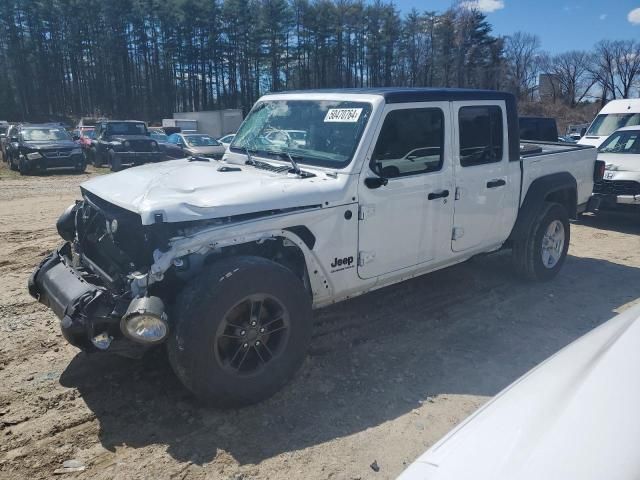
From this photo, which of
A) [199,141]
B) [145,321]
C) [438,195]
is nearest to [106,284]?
[145,321]

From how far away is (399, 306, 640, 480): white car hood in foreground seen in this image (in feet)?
4.90

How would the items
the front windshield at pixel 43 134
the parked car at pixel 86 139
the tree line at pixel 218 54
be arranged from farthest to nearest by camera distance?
1. the tree line at pixel 218 54
2. the parked car at pixel 86 139
3. the front windshield at pixel 43 134

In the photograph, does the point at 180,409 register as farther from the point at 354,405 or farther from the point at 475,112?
the point at 475,112

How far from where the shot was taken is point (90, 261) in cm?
374

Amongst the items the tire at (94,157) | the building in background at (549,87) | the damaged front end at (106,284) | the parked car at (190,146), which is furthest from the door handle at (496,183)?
the building in background at (549,87)

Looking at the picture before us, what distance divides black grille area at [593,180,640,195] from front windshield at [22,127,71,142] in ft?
59.0

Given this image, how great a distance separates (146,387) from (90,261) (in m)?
1.02

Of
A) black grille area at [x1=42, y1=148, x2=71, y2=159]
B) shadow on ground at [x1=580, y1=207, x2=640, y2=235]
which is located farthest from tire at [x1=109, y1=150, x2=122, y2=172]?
shadow on ground at [x1=580, y1=207, x2=640, y2=235]

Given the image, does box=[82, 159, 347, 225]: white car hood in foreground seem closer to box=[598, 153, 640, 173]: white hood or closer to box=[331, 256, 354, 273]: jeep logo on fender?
box=[331, 256, 354, 273]: jeep logo on fender

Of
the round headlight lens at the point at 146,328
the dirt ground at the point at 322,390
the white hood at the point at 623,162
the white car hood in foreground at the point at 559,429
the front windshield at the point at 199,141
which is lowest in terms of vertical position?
the dirt ground at the point at 322,390

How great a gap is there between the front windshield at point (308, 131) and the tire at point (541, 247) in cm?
264

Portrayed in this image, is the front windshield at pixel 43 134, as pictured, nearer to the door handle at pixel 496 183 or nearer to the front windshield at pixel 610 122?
the front windshield at pixel 610 122

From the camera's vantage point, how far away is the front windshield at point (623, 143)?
982 centimetres

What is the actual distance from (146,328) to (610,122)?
545 inches
